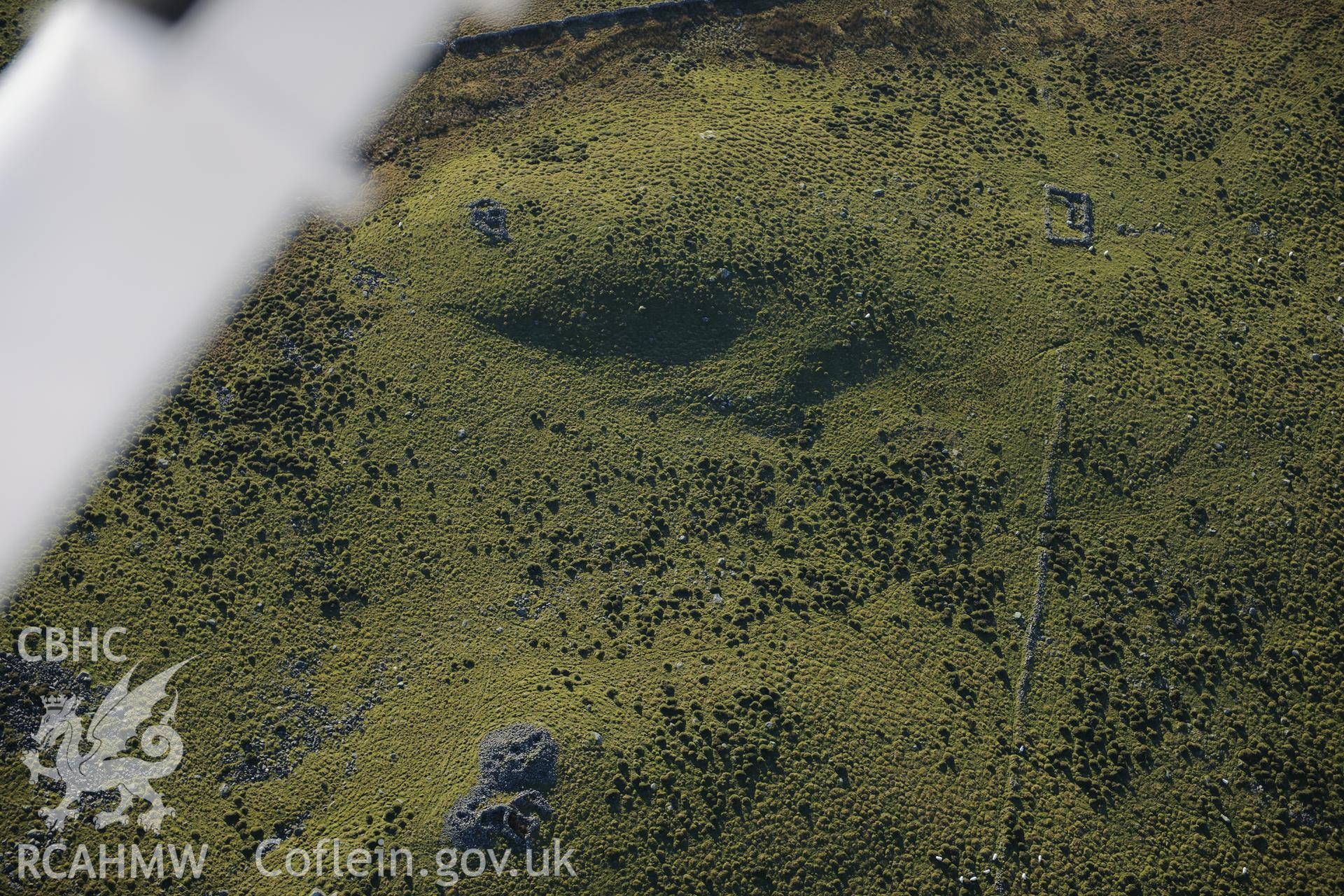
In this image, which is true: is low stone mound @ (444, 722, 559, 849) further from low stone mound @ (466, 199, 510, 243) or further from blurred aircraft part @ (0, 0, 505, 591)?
low stone mound @ (466, 199, 510, 243)

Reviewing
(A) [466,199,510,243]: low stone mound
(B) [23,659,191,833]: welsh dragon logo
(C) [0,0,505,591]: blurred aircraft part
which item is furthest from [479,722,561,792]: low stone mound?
(A) [466,199,510,243]: low stone mound

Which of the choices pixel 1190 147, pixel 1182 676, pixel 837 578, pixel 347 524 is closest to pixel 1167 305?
pixel 1190 147

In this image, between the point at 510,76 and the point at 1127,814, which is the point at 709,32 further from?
the point at 1127,814

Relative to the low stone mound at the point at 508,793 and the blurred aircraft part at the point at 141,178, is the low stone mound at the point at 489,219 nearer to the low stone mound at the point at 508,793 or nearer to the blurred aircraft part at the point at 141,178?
the blurred aircraft part at the point at 141,178

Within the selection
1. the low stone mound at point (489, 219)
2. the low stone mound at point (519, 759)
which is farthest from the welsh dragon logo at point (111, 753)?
the low stone mound at point (489, 219)

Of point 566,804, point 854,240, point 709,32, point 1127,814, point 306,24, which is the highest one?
point 306,24

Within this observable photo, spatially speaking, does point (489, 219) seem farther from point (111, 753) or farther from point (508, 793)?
point (111, 753)

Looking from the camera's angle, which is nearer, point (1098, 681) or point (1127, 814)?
point (1127, 814)

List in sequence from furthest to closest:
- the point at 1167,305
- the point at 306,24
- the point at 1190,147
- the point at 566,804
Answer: the point at 306,24 < the point at 1190,147 < the point at 1167,305 < the point at 566,804
